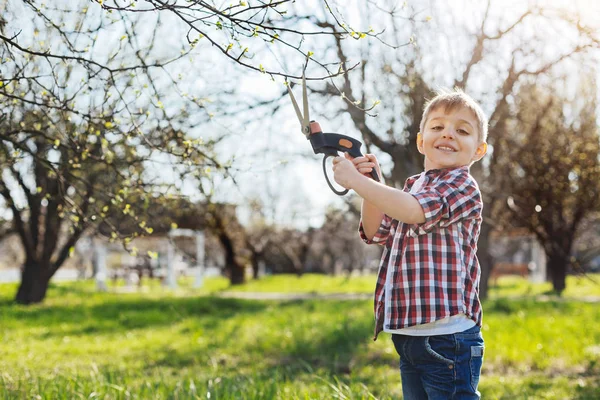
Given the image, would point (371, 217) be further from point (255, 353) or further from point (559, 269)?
point (559, 269)

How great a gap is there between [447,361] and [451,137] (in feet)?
2.63

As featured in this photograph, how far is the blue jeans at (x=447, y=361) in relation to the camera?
93.7 inches

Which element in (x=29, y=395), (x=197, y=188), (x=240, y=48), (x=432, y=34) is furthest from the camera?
(x=432, y=34)

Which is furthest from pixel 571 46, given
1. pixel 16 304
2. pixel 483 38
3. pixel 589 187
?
pixel 16 304

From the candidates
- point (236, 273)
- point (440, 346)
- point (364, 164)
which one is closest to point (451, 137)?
point (364, 164)

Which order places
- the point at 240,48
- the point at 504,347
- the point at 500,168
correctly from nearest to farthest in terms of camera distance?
the point at 240,48 < the point at 504,347 < the point at 500,168

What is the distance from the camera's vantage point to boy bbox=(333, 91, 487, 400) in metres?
2.34

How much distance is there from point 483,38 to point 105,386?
5753mm

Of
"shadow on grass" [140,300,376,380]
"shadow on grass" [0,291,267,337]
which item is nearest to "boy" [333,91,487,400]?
"shadow on grass" [140,300,376,380]

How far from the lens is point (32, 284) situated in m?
13.9

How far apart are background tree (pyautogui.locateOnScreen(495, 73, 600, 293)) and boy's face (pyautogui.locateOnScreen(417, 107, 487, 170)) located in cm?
1058

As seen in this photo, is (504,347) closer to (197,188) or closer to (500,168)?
(197,188)

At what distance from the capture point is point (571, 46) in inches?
302

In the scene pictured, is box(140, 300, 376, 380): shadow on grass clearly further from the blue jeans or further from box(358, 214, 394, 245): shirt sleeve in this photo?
the blue jeans
